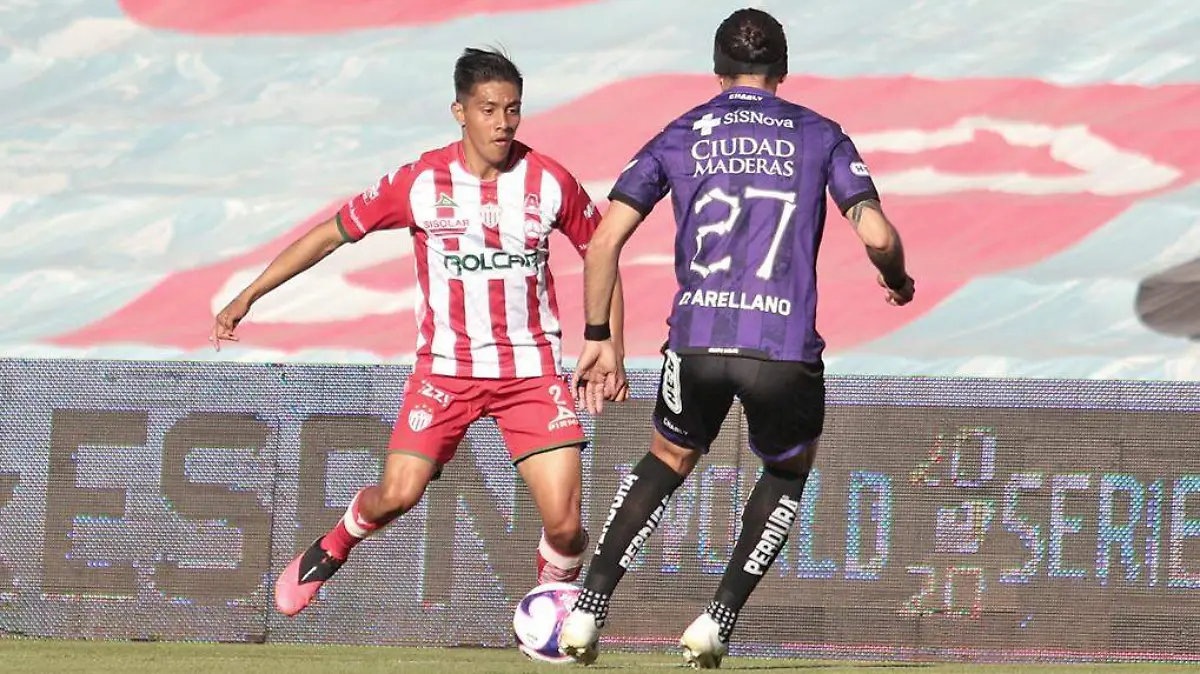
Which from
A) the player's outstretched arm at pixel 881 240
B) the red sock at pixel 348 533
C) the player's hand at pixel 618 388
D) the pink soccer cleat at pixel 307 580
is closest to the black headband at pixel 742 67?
the player's outstretched arm at pixel 881 240

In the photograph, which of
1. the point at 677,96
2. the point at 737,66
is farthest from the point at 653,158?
the point at 677,96

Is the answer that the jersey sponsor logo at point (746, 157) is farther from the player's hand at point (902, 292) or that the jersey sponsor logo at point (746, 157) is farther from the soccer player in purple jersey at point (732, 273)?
the player's hand at point (902, 292)

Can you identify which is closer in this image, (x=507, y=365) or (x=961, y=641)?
(x=507, y=365)

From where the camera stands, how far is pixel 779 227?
454cm

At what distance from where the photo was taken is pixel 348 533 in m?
6.03

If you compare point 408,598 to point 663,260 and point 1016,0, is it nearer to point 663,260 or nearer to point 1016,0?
point 663,260

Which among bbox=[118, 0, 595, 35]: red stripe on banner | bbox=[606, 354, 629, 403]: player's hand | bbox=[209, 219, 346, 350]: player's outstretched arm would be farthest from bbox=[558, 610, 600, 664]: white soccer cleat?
bbox=[118, 0, 595, 35]: red stripe on banner

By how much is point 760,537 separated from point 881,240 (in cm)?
90

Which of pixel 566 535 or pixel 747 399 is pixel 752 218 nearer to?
pixel 747 399

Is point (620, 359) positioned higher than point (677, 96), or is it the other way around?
point (677, 96)

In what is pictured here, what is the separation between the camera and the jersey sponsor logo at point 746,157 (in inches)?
179

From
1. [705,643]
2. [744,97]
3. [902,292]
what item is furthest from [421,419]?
[902,292]

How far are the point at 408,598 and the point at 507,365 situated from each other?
1.86 meters

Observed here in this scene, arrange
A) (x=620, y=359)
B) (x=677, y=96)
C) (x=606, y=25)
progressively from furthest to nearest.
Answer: (x=606, y=25), (x=677, y=96), (x=620, y=359)
